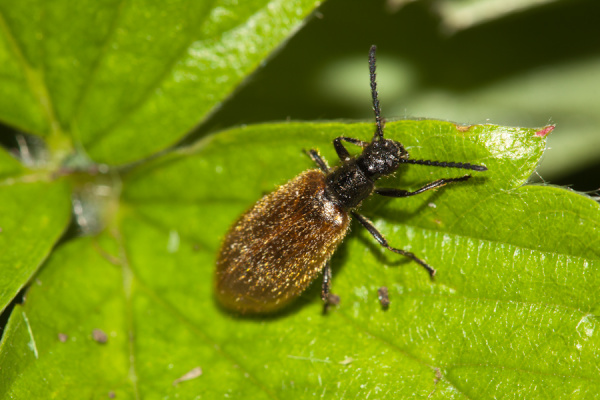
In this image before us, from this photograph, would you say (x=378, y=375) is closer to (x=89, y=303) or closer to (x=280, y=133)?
(x=280, y=133)

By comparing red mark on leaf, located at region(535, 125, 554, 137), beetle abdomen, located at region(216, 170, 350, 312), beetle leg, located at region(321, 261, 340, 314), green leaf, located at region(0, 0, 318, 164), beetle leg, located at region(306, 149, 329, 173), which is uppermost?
green leaf, located at region(0, 0, 318, 164)

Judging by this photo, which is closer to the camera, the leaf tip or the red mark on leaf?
the red mark on leaf

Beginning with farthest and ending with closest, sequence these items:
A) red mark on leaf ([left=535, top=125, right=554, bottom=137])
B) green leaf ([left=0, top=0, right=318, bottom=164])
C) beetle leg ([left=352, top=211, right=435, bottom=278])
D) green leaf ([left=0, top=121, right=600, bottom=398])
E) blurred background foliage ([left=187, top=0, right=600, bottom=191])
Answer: blurred background foliage ([left=187, top=0, right=600, bottom=191]) → green leaf ([left=0, top=0, right=318, bottom=164]) → beetle leg ([left=352, top=211, right=435, bottom=278]) → green leaf ([left=0, top=121, right=600, bottom=398]) → red mark on leaf ([left=535, top=125, right=554, bottom=137])

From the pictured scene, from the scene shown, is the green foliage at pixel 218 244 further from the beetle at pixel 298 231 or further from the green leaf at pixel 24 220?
the beetle at pixel 298 231

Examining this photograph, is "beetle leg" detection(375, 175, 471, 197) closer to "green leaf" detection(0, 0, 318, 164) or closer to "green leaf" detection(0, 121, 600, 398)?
"green leaf" detection(0, 121, 600, 398)

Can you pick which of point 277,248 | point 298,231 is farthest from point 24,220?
point 298,231

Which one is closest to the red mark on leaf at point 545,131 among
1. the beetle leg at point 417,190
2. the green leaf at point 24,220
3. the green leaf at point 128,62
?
the beetle leg at point 417,190

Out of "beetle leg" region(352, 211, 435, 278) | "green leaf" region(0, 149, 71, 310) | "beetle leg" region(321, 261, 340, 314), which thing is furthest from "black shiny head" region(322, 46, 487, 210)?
"green leaf" region(0, 149, 71, 310)

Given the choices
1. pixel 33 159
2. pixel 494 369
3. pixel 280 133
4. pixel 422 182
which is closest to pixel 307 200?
pixel 280 133
